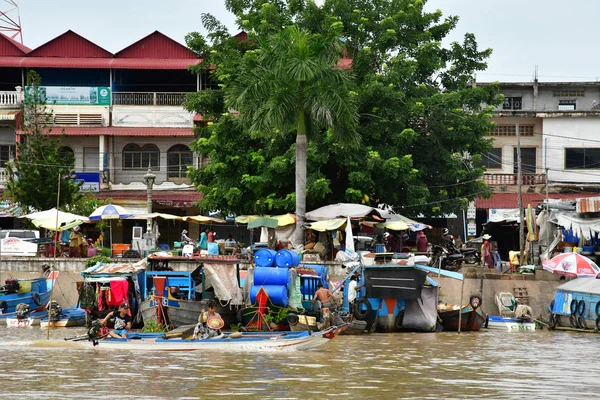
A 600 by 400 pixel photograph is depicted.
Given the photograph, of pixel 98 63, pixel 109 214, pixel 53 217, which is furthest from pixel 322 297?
pixel 98 63

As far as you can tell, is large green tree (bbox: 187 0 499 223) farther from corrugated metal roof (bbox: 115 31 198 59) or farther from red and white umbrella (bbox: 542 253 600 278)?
red and white umbrella (bbox: 542 253 600 278)

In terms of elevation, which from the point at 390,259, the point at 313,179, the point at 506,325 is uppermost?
the point at 313,179

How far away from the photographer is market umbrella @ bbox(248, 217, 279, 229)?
32250 mm

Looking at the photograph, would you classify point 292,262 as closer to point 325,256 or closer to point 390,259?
point 390,259

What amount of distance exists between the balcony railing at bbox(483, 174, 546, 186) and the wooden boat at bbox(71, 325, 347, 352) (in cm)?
2302

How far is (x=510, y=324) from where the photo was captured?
2977 centimetres

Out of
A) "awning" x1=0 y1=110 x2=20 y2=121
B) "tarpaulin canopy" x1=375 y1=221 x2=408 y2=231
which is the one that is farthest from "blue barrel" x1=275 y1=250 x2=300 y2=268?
"awning" x1=0 y1=110 x2=20 y2=121

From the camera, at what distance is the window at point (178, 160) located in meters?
43.3

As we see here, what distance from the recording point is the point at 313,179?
35.0 m

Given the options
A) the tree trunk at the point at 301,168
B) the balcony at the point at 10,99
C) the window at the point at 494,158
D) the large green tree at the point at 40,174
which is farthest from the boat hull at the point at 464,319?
the balcony at the point at 10,99

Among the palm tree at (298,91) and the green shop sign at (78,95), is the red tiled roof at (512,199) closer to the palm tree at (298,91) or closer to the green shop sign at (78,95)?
the palm tree at (298,91)

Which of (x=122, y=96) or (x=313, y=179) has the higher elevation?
(x=122, y=96)

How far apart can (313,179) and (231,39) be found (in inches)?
267

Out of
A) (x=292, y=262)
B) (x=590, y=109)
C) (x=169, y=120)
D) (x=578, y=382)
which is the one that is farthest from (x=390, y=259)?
(x=590, y=109)
